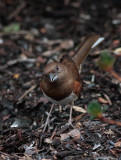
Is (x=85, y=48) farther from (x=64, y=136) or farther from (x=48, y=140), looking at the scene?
(x=48, y=140)

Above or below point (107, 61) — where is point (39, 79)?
below

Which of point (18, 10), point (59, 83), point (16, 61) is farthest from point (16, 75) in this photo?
point (18, 10)

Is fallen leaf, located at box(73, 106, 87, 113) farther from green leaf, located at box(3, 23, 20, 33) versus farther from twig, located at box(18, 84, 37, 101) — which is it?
green leaf, located at box(3, 23, 20, 33)

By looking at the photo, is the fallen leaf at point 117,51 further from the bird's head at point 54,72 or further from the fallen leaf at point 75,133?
the fallen leaf at point 75,133

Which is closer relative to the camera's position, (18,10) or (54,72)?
(54,72)

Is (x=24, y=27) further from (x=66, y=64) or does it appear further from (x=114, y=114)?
(x=114, y=114)

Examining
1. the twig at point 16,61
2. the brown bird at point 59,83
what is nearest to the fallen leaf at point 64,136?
the brown bird at point 59,83

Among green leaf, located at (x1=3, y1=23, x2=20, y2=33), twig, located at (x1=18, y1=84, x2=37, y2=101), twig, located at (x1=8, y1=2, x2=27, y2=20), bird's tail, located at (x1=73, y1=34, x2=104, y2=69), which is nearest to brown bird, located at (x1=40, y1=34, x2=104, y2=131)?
bird's tail, located at (x1=73, y1=34, x2=104, y2=69)

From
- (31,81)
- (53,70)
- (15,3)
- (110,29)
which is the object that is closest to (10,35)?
(15,3)

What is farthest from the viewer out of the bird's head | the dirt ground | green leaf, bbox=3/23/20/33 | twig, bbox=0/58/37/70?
green leaf, bbox=3/23/20/33
